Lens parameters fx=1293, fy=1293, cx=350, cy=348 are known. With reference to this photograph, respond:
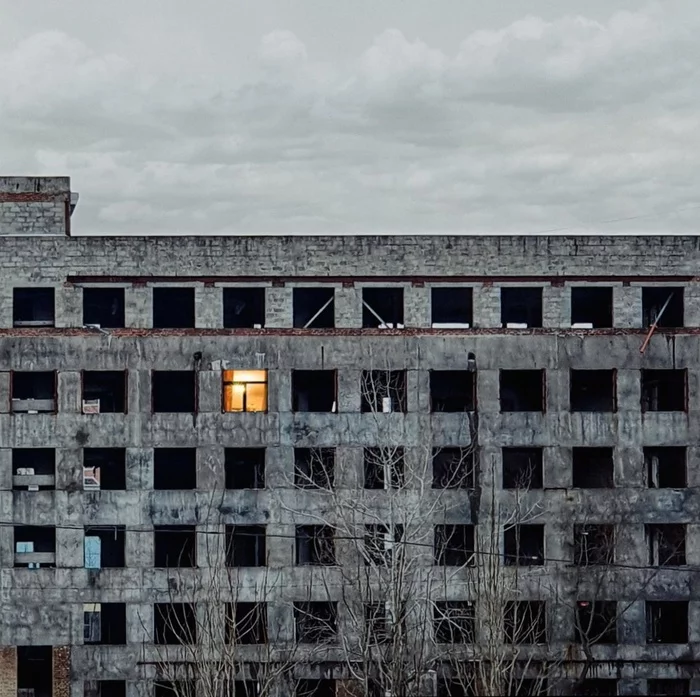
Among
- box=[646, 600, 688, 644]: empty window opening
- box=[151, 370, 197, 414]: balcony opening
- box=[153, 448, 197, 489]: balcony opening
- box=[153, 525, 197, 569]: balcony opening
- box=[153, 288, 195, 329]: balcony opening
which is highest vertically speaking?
box=[153, 288, 195, 329]: balcony opening

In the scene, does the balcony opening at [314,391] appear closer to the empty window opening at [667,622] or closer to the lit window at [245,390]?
the lit window at [245,390]

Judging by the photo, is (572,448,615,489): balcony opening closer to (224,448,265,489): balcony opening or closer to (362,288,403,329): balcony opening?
(362,288,403,329): balcony opening

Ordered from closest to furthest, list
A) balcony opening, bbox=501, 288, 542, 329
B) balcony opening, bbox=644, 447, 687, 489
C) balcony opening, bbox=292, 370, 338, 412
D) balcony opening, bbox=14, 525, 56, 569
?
balcony opening, bbox=14, 525, 56, 569 → balcony opening, bbox=644, 447, 687, 489 → balcony opening, bbox=501, 288, 542, 329 → balcony opening, bbox=292, 370, 338, 412

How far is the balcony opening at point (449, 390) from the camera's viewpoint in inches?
1500

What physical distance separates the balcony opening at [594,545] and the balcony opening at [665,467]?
1962 millimetres

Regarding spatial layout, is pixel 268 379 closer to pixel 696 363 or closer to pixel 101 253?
pixel 101 253

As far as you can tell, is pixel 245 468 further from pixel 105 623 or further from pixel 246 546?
pixel 105 623

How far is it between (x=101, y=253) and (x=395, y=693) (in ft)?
50.1

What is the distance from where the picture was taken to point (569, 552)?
123ft

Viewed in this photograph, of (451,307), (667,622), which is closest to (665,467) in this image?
(667,622)

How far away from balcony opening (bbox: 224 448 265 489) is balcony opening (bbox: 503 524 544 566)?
736 centimetres

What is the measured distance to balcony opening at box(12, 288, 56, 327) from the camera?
124ft

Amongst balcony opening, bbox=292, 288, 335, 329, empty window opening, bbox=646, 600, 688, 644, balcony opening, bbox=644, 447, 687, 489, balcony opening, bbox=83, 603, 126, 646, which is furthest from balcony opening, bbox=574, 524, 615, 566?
balcony opening, bbox=83, 603, 126, 646

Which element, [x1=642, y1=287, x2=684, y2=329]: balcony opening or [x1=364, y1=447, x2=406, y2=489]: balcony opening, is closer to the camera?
[x1=364, y1=447, x2=406, y2=489]: balcony opening
